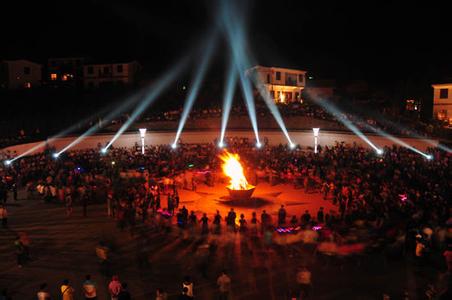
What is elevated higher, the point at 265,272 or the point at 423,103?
the point at 423,103

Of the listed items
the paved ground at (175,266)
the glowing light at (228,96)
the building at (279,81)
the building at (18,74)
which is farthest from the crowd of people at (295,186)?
the building at (18,74)

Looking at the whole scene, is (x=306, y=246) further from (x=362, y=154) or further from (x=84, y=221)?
(x=362, y=154)

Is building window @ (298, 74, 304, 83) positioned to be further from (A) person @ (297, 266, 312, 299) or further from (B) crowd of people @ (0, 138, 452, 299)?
(A) person @ (297, 266, 312, 299)

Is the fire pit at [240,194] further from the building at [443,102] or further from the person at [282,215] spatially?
the building at [443,102]

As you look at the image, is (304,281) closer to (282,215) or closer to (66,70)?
(282,215)

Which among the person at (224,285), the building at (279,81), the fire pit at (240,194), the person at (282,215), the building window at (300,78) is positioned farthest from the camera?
the building window at (300,78)

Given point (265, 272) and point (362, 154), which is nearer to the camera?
point (265, 272)

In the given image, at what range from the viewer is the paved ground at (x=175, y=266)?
1132cm

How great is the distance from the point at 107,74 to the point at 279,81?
24.9 metres

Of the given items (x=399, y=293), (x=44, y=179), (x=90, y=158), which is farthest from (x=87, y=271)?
(x=90, y=158)

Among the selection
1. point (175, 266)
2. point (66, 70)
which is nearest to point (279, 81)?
point (66, 70)

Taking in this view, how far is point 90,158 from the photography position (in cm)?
2955

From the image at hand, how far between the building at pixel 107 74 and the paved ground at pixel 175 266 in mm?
43860

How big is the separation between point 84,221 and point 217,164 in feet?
45.7
